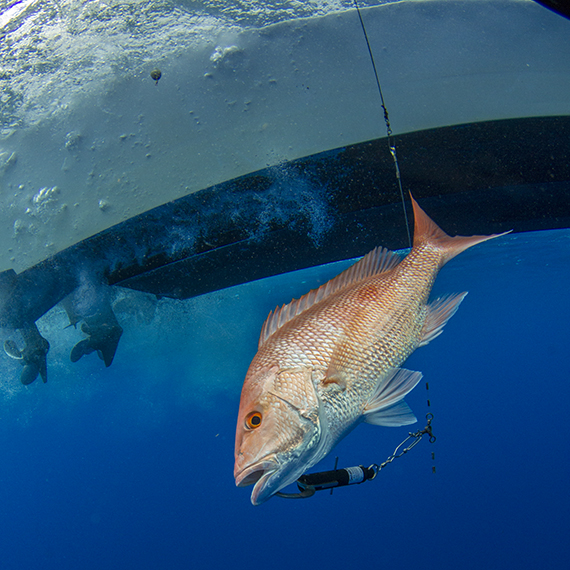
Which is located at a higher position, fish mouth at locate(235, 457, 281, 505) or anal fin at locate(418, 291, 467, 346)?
fish mouth at locate(235, 457, 281, 505)

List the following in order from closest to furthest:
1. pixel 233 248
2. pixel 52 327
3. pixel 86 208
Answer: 1. pixel 86 208
2. pixel 233 248
3. pixel 52 327

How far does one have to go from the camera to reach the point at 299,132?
439cm

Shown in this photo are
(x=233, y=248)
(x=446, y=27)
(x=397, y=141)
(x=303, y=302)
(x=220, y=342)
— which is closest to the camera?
(x=303, y=302)

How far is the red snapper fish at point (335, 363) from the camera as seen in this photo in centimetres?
155

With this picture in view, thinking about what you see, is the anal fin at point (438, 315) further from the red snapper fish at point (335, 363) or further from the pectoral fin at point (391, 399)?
the pectoral fin at point (391, 399)

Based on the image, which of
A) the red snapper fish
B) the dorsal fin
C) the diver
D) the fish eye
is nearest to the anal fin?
the red snapper fish

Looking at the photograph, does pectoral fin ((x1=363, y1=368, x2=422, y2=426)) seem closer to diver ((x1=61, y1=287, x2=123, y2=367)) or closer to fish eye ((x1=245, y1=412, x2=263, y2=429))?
fish eye ((x1=245, y1=412, x2=263, y2=429))

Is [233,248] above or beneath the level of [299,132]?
beneath

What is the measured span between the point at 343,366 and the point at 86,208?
5178 mm

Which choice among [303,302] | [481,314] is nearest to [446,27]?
[303,302]

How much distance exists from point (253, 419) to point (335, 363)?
0.55 meters

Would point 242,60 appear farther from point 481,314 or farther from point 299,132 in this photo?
point 481,314

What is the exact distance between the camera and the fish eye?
1631 mm

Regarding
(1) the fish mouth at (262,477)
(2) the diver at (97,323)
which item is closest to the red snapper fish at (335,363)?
(1) the fish mouth at (262,477)
